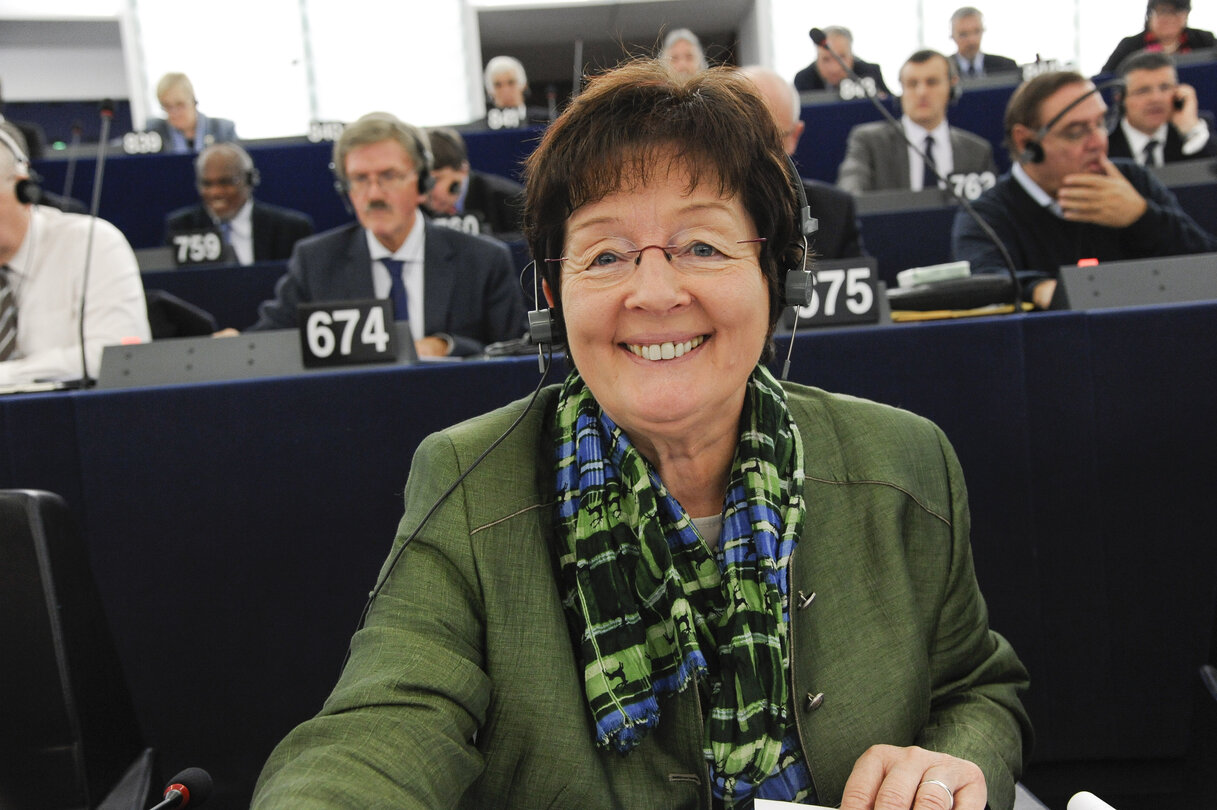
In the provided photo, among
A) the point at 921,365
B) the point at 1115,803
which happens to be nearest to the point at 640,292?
the point at 921,365

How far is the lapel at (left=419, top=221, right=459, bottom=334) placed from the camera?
2701 mm

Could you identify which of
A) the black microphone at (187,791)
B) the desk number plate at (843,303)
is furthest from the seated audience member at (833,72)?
the black microphone at (187,791)

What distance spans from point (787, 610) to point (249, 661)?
951 millimetres

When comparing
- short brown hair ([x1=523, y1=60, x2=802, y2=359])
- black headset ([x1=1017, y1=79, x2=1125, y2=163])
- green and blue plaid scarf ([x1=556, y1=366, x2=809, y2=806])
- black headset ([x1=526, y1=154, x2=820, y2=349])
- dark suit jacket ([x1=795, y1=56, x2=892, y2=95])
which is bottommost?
green and blue plaid scarf ([x1=556, y1=366, x2=809, y2=806])

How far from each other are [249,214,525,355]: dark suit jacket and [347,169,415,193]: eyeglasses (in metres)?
0.13

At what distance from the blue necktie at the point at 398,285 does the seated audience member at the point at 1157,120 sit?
2976 mm

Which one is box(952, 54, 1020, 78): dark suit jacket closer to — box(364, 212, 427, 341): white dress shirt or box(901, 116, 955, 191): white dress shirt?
box(901, 116, 955, 191): white dress shirt

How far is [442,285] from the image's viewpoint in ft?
8.93

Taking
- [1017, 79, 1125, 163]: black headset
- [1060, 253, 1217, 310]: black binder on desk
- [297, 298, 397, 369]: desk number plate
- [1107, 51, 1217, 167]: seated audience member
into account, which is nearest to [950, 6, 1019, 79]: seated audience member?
[1107, 51, 1217, 167]: seated audience member

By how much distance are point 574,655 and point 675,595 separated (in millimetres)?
103

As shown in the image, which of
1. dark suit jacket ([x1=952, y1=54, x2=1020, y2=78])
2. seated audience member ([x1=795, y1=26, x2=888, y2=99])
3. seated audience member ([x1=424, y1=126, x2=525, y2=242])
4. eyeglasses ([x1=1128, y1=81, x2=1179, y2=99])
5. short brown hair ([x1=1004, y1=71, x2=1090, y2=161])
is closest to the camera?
short brown hair ([x1=1004, y1=71, x2=1090, y2=161])

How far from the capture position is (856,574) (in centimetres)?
95

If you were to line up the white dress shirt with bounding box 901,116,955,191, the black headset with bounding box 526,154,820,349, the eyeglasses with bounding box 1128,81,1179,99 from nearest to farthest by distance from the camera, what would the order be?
the black headset with bounding box 526,154,820,349
the eyeglasses with bounding box 1128,81,1179,99
the white dress shirt with bounding box 901,116,955,191

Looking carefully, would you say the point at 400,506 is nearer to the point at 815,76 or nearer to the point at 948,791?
the point at 948,791
